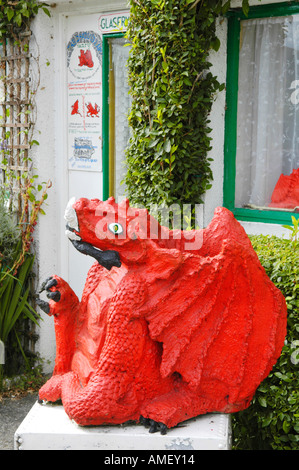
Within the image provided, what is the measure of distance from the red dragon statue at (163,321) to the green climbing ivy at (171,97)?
4.99 feet

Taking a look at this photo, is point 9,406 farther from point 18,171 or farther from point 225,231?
point 225,231

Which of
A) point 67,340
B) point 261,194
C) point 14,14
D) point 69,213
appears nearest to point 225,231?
point 69,213

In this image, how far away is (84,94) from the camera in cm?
521

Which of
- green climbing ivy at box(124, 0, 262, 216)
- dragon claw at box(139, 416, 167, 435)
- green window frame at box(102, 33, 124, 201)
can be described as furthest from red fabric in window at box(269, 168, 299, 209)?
dragon claw at box(139, 416, 167, 435)

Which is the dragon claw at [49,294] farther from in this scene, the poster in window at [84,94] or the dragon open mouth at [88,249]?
the poster in window at [84,94]

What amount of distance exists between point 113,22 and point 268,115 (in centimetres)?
159

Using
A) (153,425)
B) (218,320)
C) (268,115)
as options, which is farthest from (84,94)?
(153,425)

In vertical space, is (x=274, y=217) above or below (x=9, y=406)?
above

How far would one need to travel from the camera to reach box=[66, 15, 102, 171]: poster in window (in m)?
5.12

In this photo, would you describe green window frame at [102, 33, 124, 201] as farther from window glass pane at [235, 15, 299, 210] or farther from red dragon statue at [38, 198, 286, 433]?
red dragon statue at [38, 198, 286, 433]

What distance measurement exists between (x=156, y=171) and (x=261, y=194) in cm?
97

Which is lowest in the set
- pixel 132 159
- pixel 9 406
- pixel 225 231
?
pixel 9 406

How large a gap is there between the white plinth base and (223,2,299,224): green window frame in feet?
7.09
